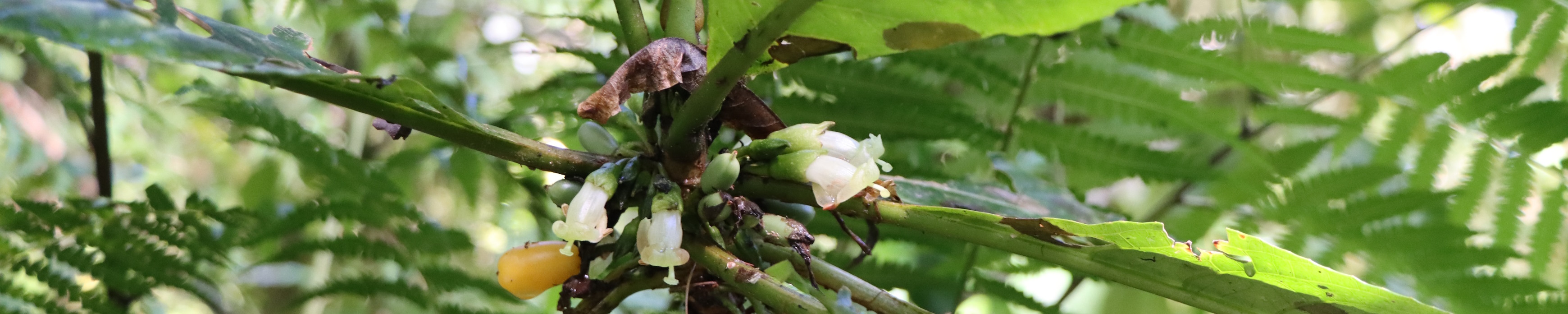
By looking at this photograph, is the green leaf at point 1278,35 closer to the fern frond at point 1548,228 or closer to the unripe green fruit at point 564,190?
the fern frond at point 1548,228

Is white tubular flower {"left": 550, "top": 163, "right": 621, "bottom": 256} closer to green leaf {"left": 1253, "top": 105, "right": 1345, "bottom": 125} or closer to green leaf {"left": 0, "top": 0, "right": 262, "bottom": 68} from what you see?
green leaf {"left": 0, "top": 0, "right": 262, "bottom": 68}

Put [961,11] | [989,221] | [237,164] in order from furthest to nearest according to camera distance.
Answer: [237,164]
[989,221]
[961,11]

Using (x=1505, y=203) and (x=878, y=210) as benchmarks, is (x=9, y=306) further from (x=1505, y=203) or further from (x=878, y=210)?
(x=1505, y=203)

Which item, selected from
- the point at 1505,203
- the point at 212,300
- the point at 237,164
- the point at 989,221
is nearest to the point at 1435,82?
the point at 1505,203

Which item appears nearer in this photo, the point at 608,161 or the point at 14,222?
the point at 608,161

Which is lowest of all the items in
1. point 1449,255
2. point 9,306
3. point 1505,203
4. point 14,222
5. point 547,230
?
point 9,306

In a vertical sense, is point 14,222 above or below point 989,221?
below

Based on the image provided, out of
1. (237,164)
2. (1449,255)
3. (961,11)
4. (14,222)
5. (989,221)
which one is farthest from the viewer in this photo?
(237,164)
